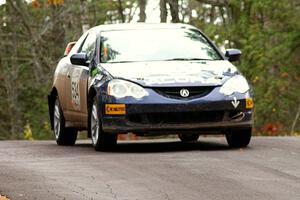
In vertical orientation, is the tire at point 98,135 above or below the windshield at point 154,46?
below

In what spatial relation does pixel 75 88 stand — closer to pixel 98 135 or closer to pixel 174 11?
pixel 98 135

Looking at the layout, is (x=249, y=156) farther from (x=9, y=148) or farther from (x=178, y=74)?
(x=9, y=148)

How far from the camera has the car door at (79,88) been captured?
14.6m

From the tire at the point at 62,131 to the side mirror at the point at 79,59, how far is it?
172cm

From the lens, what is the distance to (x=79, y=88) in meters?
14.8

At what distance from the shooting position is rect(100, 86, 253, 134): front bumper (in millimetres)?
12992

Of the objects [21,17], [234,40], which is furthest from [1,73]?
[234,40]

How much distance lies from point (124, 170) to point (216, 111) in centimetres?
262

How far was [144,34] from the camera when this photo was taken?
48.1ft

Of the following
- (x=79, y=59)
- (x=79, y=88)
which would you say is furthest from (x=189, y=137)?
(x=79, y=59)

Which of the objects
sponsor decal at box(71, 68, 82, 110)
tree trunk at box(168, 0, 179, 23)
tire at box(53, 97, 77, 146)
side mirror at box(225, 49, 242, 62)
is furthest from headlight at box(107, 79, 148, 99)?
tree trunk at box(168, 0, 179, 23)

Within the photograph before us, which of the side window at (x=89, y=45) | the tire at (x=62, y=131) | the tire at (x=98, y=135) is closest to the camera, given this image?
the tire at (x=98, y=135)

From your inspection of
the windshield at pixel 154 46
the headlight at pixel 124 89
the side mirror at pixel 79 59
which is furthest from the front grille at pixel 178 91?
the side mirror at pixel 79 59

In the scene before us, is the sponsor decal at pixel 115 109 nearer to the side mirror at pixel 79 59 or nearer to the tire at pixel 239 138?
the side mirror at pixel 79 59
